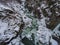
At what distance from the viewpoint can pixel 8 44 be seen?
881 mm

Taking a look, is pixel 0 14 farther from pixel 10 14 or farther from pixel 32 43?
pixel 32 43

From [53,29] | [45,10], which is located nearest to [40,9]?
[45,10]

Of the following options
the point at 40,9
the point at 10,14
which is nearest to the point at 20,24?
the point at 10,14

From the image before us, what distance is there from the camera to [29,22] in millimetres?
996

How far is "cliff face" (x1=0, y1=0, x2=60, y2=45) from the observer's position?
0.91 meters

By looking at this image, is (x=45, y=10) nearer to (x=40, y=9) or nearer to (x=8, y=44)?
(x=40, y=9)

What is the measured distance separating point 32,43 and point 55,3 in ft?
1.08

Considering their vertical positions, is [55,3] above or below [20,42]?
above

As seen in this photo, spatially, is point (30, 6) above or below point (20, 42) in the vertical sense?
above

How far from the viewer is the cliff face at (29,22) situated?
91cm

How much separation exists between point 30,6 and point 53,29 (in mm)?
226

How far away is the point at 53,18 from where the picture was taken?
1.02m

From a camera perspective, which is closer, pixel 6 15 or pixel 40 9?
pixel 6 15

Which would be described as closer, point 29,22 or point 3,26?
point 3,26
